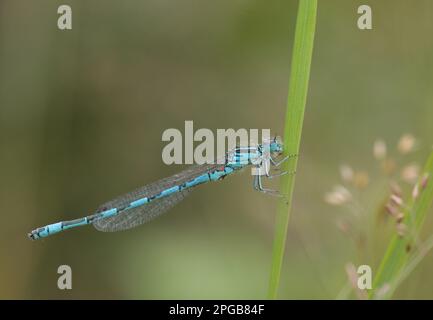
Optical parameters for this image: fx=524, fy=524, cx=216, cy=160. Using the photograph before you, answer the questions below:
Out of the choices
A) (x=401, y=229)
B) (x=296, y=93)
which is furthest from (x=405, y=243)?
(x=296, y=93)

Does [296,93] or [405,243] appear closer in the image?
[296,93]

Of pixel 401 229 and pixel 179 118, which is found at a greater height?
pixel 179 118

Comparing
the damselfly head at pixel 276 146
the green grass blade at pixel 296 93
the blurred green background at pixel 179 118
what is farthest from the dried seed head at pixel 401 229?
the blurred green background at pixel 179 118

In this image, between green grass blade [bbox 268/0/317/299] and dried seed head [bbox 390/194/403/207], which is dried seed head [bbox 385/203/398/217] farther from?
green grass blade [bbox 268/0/317/299]

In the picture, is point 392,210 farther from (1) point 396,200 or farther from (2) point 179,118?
(2) point 179,118

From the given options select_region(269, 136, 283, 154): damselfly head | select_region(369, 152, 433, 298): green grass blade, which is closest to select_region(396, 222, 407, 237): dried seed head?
select_region(369, 152, 433, 298): green grass blade
